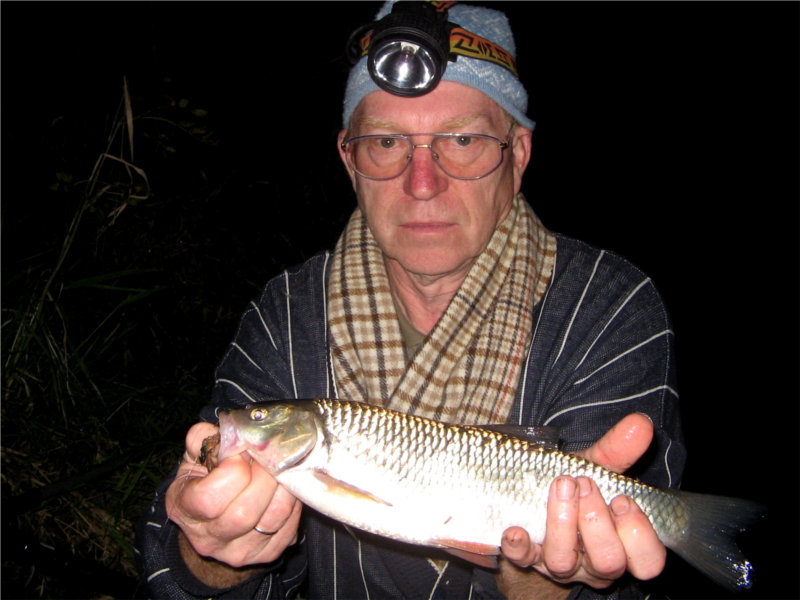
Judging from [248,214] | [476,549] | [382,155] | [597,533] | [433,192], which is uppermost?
[382,155]

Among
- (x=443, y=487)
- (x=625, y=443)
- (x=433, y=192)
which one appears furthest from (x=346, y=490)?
(x=433, y=192)

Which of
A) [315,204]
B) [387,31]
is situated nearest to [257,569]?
[387,31]

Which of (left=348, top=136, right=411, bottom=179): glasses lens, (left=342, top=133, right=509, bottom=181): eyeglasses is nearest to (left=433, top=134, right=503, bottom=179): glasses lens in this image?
(left=342, top=133, right=509, bottom=181): eyeglasses

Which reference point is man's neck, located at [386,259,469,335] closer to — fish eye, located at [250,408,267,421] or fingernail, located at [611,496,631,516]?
fish eye, located at [250,408,267,421]

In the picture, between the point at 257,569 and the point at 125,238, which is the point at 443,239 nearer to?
the point at 257,569

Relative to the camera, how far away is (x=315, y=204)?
7285mm

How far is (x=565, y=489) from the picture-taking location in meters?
1.58

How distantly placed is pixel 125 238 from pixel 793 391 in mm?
8705

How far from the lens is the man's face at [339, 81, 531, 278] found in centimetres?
231

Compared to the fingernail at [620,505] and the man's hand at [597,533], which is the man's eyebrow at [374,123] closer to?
the man's hand at [597,533]

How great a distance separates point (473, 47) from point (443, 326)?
113cm

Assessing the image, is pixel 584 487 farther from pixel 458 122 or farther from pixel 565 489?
pixel 458 122

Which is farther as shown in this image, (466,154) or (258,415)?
(466,154)

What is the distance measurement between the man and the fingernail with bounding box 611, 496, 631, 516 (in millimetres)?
388
